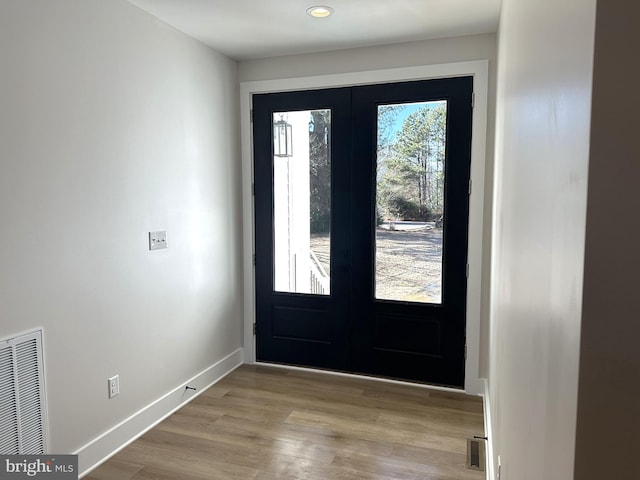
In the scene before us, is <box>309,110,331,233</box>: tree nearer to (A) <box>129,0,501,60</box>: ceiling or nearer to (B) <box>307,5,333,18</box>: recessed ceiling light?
(A) <box>129,0,501,60</box>: ceiling

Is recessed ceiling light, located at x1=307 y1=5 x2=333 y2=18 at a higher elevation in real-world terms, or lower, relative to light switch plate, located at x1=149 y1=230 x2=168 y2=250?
higher

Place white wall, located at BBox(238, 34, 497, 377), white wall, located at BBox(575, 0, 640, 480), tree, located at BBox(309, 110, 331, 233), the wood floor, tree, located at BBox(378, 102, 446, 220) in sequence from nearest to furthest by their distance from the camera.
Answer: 1. white wall, located at BBox(575, 0, 640, 480)
2. the wood floor
3. white wall, located at BBox(238, 34, 497, 377)
4. tree, located at BBox(378, 102, 446, 220)
5. tree, located at BBox(309, 110, 331, 233)

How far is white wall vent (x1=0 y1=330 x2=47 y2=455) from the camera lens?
6.21ft

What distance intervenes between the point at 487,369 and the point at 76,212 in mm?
2776

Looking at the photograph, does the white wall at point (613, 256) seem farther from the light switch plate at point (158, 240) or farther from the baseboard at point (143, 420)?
the light switch plate at point (158, 240)

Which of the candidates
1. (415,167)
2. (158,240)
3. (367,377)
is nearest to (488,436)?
(367,377)

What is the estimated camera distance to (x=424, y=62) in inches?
125

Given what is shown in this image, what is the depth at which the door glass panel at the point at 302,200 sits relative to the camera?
3.50 meters

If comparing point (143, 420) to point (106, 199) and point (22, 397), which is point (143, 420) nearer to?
point (22, 397)

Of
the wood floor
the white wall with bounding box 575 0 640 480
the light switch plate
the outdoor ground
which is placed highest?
the white wall with bounding box 575 0 640 480

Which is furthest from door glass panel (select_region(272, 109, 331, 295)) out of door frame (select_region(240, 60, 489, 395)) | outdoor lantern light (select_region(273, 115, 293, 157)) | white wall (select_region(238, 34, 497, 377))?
white wall (select_region(238, 34, 497, 377))

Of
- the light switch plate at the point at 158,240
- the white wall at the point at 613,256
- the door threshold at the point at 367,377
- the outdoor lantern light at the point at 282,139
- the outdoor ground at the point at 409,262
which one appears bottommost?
the door threshold at the point at 367,377

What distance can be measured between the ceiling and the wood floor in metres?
2.52

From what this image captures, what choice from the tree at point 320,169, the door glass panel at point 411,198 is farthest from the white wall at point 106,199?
the door glass panel at point 411,198
